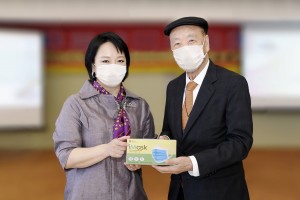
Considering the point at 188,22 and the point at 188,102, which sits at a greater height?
the point at 188,22

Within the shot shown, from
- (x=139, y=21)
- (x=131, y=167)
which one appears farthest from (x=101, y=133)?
(x=139, y=21)

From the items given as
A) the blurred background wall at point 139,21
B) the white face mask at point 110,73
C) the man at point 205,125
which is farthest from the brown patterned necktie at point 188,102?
the blurred background wall at point 139,21

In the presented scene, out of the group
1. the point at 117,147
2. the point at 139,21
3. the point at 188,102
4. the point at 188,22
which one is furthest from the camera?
the point at 139,21

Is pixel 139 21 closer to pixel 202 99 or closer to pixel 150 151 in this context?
pixel 202 99

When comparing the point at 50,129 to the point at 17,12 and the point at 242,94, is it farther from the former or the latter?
the point at 242,94

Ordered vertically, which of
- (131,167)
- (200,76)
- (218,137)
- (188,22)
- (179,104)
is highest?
(188,22)

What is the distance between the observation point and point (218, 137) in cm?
160

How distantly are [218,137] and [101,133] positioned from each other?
477 mm

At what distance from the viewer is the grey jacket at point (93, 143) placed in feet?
5.10

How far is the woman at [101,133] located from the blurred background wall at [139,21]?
203 inches

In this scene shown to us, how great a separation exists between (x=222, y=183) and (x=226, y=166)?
74 mm

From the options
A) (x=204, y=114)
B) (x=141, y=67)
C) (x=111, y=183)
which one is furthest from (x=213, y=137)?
(x=141, y=67)

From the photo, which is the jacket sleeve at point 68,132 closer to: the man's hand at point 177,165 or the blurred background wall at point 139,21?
the man's hand at point 177,165

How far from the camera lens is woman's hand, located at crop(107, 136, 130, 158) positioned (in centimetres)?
149
